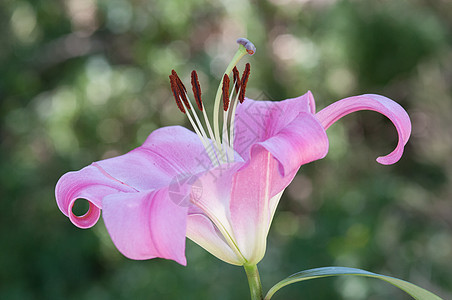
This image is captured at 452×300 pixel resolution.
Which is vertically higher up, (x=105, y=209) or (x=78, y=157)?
(x=78, y=157)

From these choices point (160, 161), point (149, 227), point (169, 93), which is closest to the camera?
point (149, 227)

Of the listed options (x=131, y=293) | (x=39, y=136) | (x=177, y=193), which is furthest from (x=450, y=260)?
(x=177, y=193)

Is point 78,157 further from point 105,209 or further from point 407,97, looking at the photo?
point 105,209

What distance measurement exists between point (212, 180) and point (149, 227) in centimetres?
6

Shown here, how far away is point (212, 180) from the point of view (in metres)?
0.30

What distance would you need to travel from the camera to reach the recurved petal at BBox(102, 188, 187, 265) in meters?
0.24

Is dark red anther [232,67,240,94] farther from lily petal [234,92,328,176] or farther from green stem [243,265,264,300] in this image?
green stem [243,265,264,300]

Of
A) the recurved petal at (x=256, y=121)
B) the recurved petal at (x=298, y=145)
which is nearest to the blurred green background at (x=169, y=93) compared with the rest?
the recurved petal at (x=256, y=121)

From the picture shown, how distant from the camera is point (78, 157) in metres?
1.88

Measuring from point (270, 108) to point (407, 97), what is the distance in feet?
6.67

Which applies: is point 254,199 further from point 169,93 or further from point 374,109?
point 169,93

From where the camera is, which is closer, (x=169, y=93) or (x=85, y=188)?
(x=85, y=188)

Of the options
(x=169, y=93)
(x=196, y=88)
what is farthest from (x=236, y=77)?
(x=169, y=93)

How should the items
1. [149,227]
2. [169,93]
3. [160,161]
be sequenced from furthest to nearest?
[169,93] → [160,161] → [149,227]
